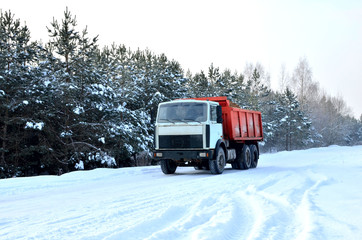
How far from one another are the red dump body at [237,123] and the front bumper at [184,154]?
2.29 metres

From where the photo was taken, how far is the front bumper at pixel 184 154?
1270 cm

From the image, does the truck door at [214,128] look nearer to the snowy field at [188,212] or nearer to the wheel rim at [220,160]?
the wheel rim at [220,160]

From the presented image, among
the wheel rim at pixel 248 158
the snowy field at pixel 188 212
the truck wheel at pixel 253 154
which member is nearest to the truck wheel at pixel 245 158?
the wheel rim at pixel 248 158

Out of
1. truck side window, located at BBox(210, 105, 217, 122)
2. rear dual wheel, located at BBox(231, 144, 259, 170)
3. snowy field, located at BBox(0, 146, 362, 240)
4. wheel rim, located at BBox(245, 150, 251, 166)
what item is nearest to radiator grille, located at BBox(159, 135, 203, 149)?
truck side window, located at BBox(210, 105, 217, 122)

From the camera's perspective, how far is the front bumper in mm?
12703

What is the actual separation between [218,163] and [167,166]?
1991 millimetres

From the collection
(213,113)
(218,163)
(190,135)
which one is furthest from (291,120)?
(190,135)

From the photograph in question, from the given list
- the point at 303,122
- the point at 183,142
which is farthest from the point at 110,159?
the point at 303,122

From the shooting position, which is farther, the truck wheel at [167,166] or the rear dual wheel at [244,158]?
the rear dual wheel at [244,158]

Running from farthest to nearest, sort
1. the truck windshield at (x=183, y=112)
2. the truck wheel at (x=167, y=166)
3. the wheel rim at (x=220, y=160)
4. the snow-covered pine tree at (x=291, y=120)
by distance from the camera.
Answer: the snow-covered pine tree at (x=291, y=120) < the truck wheel at (x=167, y=166) < the wheel rim at (x=220, y=160) < the truck windshield at (x=183, y=112)

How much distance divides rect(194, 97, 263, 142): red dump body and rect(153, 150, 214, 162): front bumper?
229 cm

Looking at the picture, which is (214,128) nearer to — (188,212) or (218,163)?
(218,163)

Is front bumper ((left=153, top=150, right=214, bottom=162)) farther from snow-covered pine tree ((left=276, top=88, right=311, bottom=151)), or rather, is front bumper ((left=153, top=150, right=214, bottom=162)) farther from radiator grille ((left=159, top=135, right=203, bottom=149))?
snow-covered pine tree ((left=276, top=88, right=311, bottom=151))

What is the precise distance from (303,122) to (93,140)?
3993cm
